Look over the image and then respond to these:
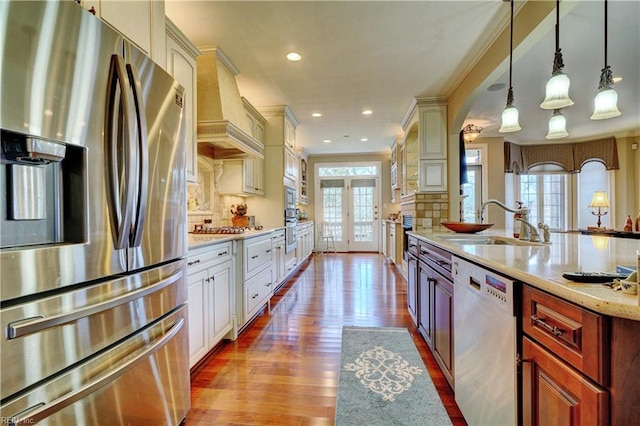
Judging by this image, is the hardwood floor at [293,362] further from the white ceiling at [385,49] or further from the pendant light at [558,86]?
the white ceiling at [385,49]

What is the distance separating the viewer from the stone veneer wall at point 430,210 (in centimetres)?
400

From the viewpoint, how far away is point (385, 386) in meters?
1.81

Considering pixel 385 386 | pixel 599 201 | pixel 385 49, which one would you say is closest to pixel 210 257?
pixel 385 386

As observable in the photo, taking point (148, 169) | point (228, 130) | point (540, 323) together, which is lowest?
point (540, 323)

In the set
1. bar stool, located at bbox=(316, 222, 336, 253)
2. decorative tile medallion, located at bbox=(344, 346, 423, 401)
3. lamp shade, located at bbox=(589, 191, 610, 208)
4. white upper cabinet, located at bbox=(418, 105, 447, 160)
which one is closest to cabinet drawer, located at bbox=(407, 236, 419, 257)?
decorative tile medallion, located at bbox=(344, 346, 423, 401)

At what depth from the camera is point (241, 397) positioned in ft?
5.68

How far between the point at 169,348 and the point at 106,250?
0.61 meters

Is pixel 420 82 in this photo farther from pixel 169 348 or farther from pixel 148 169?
pixel 169 348

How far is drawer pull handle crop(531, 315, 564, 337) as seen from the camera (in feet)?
2.76

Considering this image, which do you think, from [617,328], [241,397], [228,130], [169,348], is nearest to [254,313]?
[241,397]

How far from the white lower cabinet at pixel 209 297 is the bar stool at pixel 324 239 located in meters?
5.27

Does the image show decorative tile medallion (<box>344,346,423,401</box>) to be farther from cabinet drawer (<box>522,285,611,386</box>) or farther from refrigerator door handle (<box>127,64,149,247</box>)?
refrigerator door handle (<box>127,64,149,247</box>)

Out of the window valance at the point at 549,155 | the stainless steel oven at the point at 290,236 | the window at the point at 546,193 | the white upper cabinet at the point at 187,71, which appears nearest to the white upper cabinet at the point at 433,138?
the stainless steel oven at the point at 290,236

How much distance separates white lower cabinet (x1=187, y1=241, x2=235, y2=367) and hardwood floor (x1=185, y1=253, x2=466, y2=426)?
188 millimetres
